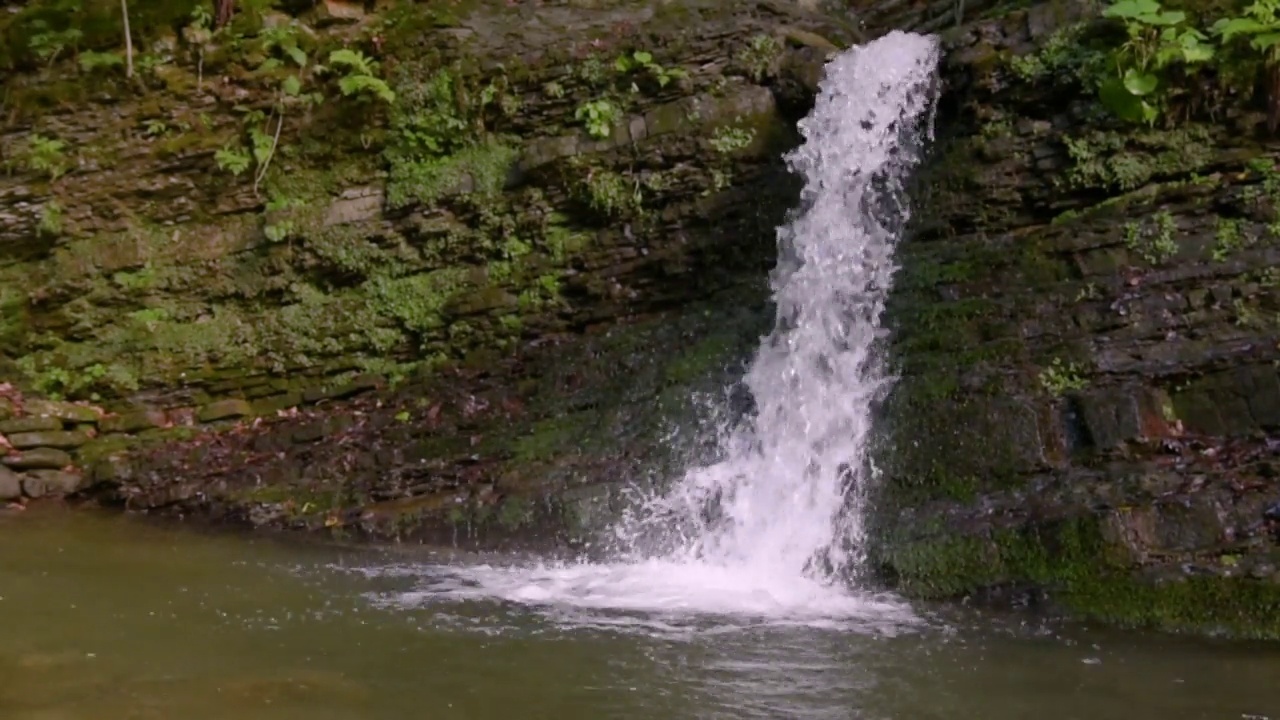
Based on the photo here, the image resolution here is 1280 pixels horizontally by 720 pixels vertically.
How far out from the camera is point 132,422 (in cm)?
1008

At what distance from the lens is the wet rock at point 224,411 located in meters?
10.2

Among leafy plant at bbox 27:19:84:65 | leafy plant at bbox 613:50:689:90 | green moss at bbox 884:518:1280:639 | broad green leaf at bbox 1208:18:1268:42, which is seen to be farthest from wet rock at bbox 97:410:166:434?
broad green leaf at bbox 1208:18:1268:42

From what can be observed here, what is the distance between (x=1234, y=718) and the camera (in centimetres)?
372

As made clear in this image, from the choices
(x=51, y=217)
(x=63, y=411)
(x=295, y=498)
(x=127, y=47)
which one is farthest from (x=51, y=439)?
(x=127, y=47)

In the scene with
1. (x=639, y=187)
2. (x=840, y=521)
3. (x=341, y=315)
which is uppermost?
(x=639, y=187)

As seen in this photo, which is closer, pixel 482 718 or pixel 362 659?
pixel 482 718

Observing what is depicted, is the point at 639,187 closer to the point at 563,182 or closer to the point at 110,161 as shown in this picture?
the point at 563,182

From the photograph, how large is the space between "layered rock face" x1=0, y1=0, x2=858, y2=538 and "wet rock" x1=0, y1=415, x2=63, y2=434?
0.49ft

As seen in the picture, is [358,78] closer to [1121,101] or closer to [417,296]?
[417,296]

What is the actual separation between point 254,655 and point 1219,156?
736 cm

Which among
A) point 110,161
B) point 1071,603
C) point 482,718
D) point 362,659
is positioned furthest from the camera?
point 110,161

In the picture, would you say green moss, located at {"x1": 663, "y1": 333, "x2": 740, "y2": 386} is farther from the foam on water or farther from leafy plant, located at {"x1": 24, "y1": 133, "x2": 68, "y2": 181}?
leafy plant, located at {"x1": 24, "y1": 133, "x2": 68, "y2": 181}

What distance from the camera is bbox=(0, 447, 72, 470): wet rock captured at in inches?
365

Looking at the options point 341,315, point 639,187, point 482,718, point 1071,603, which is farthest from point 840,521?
point 341,315
